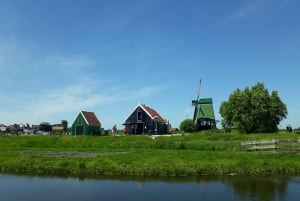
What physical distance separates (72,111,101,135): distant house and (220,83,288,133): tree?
2962 cm

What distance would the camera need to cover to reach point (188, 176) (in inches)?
982

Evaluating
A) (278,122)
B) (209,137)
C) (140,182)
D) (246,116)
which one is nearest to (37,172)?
(140,182)

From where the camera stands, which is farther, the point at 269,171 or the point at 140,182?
the point at 269,171

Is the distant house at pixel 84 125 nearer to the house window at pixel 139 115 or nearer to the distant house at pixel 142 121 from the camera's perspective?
the distant house at pixel 142 121

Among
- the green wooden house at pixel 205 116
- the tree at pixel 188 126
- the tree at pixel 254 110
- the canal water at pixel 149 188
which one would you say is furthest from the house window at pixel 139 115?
the canal water at pixel 149 188

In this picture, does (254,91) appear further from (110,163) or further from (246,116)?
(110,163)

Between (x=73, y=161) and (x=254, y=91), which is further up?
(x=254, y=91)

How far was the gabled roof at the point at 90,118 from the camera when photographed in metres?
80.1

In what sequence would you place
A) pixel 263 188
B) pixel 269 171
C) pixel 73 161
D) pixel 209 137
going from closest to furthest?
pixel 263 188 < pixel 269 171 < pixel 73 161 < pixel 209 137

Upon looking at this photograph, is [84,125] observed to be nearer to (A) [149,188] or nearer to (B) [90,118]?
(B) [90,118]

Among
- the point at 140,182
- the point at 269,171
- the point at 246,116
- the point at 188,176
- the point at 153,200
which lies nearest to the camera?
the point at 153,200

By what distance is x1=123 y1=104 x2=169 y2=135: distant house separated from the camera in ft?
258

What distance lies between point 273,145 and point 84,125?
172 feet

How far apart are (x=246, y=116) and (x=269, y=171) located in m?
40.6
